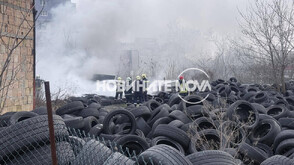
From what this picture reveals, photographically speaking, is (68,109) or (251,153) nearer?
(251,153)

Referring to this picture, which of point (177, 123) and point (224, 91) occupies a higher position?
point (224, 91)

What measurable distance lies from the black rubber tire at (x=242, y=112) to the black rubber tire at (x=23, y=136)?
4.36m

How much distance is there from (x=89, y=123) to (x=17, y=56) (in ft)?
8.13

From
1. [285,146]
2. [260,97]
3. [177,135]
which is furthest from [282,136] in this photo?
[260,97]

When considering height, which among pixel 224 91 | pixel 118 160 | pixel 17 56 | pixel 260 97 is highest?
pixel 17 56

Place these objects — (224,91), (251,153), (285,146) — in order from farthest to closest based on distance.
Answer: (224,91)
(285,146)
(251,153)

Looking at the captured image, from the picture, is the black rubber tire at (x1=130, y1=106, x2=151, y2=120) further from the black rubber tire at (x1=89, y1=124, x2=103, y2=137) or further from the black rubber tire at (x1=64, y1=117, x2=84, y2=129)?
the black rubber tire at (x1=64, y1=117, x2=84, y2=129)

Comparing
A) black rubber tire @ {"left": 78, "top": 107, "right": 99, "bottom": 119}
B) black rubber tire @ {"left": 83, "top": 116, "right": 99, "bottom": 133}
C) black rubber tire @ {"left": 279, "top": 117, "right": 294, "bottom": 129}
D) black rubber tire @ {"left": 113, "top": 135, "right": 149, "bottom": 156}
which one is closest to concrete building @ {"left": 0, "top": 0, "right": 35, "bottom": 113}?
black rubber tire @ {"left": 78, "top": 107, "right": 99, "bottom": 119}

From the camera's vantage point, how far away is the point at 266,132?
26.2 ft

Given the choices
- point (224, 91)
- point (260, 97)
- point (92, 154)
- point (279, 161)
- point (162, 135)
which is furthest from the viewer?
point (224, 91)

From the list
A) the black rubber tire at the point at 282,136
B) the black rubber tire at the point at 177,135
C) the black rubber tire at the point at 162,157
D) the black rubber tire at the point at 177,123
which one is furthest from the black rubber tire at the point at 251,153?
the black rubber tire at the point at 162,157

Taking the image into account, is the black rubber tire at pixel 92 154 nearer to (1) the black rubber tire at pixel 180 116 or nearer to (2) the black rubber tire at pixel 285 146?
(2) the black rubber tire at pixel 285 146

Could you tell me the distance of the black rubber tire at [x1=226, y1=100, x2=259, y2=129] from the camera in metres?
7.55

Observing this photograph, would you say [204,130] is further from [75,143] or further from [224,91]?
[224,91]
